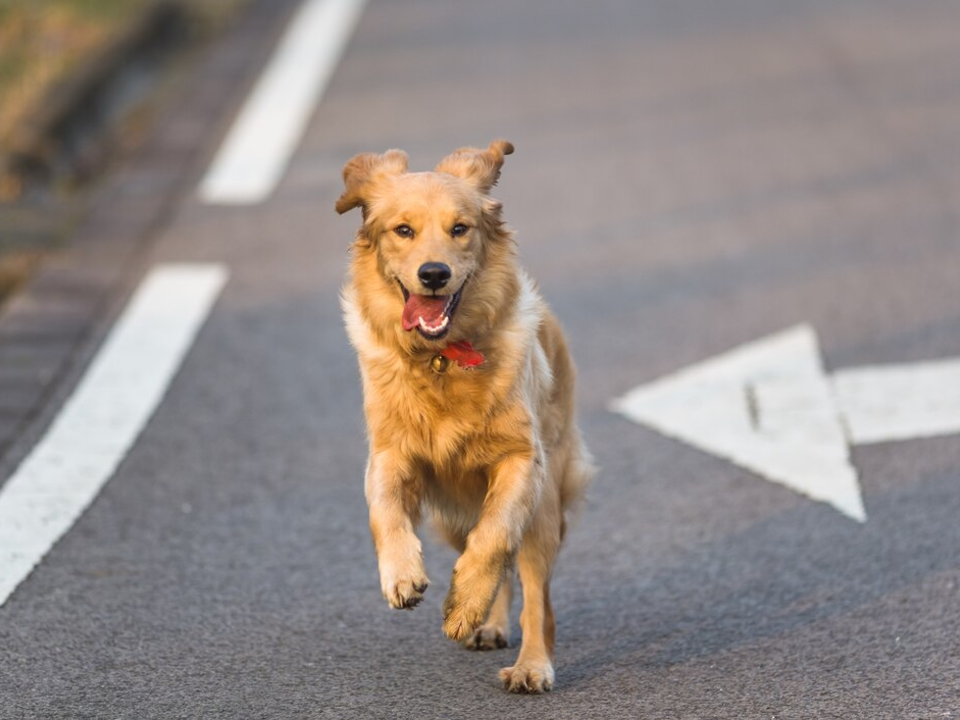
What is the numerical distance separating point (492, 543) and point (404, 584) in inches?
11.8

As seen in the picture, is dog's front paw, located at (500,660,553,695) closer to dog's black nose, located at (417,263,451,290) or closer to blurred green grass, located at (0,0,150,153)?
dog's black nose, located at (417,263,451,290)

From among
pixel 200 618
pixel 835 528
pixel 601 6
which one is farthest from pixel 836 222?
pixel 601 6

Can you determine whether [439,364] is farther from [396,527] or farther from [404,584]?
[404,584]

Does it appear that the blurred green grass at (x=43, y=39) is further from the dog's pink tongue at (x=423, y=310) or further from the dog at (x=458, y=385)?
the dog's pink tongue at (x=423, y=310)

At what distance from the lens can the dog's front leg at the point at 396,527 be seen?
15.8 feet

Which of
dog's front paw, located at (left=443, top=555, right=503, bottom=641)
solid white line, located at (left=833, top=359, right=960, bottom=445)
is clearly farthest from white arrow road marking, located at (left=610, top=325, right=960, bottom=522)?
dog's front paw, located at (left=443, top=555, right=503, bottom=641)

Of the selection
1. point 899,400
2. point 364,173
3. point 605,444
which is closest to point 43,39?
point 605,444

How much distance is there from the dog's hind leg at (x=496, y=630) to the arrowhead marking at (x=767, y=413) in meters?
1.46

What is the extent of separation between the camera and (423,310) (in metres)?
5.18

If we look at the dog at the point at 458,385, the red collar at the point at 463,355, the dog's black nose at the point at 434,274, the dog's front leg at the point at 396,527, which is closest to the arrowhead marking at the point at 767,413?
the dog at the point at 458,385

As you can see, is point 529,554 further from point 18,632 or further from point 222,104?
point 222,104

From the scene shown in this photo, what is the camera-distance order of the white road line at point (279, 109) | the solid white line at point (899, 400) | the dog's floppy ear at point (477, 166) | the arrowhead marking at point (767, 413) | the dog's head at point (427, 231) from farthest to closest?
the white road line at point (279, 109)
the solid white line at point (899, 400)
the arrowhead marking at point (767, 413)
the dog's floppy ear at point (477, 166)
the dog's head at point (427, 231)

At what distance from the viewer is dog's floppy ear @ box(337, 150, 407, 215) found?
17.9ft

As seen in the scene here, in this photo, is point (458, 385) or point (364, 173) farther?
point (364, 173)
